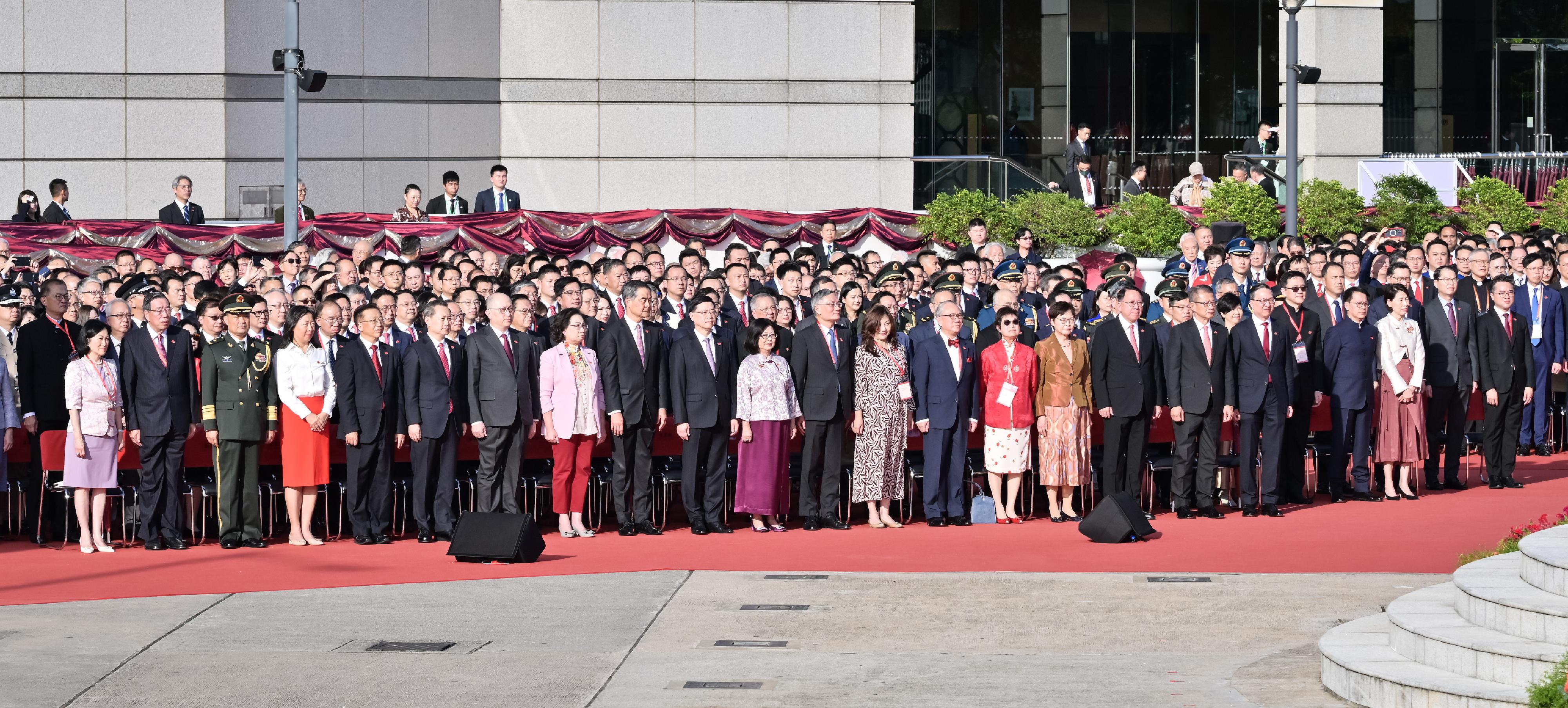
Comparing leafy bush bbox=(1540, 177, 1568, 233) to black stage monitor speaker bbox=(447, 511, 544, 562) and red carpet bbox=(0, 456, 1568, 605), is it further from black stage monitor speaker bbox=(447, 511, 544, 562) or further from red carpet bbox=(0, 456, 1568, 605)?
black stage monitor speaker bbox=(447, 511, 544, 562)

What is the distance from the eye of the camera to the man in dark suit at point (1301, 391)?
49.5 feet

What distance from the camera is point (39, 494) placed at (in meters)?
13.2

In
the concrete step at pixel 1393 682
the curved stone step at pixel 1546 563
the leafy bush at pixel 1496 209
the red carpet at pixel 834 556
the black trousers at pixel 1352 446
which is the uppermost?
the leafy bush at pixel 1496 209

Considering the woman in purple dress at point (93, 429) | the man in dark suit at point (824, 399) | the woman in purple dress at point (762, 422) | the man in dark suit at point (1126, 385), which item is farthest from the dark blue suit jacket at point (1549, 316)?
the woman in purple dress at point (93, 429)

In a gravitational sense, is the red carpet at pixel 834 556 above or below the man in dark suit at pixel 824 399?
below

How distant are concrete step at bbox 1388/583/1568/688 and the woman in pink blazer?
6099 mm

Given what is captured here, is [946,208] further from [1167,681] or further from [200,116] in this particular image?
[1167,681]

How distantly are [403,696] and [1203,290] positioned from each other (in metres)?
7.91

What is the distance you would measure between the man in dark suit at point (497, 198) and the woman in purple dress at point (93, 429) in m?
10.7

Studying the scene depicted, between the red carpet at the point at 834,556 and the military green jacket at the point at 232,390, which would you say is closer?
the red carpet at the point at 834,556

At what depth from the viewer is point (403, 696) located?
862 centimetres

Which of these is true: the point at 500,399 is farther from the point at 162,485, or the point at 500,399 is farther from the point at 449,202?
the point at 449,202

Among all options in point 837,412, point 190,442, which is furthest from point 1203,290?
point 190,442

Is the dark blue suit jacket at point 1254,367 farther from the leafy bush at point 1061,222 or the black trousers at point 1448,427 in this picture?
the leafy bush at point 1061,222
